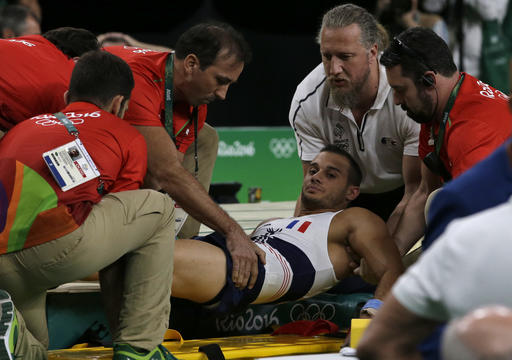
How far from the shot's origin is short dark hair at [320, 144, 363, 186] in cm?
383

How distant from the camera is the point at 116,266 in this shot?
2.83 m

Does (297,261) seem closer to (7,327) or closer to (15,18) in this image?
(7,327)

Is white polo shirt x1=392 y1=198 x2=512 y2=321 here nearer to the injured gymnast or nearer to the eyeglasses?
the injured gymnast

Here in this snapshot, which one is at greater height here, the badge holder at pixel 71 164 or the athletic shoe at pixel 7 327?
the badge holder at pixel 71 164

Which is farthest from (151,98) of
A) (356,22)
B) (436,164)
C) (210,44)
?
(436,164)

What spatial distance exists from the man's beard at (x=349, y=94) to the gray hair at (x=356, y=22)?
14cm

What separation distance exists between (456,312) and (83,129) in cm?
170

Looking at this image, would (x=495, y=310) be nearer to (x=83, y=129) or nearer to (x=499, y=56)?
(x=83, y=129)

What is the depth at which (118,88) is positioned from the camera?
2818 mm

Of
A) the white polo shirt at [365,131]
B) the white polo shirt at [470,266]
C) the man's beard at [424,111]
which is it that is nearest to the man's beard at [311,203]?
the white polo shirt at [365,131]

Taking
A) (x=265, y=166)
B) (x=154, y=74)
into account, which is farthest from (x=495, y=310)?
(x=265, y=166)

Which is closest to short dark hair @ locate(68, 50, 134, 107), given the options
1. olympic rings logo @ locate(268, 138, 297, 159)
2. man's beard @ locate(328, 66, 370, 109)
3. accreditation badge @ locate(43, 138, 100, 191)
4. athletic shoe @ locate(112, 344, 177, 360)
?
accreditation badge @ locate(43, 138, 100, 191)

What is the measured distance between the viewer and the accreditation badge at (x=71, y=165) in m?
2.52

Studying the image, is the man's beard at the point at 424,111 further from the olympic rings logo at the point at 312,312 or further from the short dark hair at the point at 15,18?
the short dark hair at the point at 15,18
